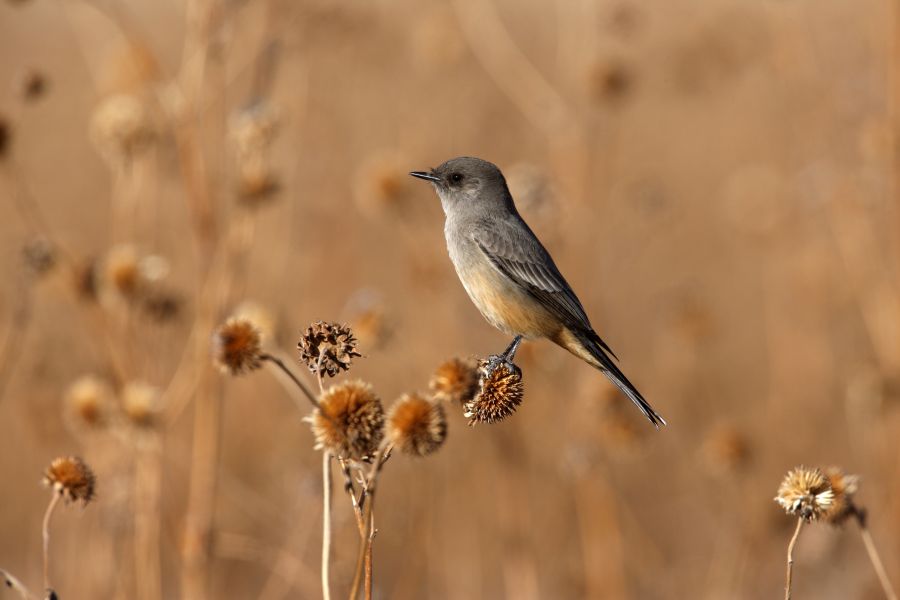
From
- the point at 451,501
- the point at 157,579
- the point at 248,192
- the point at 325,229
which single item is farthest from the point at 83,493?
the point at 325,229

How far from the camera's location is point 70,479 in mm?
3379

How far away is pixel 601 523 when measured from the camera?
7.24m

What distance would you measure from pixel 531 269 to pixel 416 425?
2.83 m

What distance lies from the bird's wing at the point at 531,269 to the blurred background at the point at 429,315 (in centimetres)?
75

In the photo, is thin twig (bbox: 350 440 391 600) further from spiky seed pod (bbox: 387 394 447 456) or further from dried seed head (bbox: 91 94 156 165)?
dried seed head (bbox: 91 94 156 165)

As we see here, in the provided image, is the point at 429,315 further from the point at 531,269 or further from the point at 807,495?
the point at 807,495

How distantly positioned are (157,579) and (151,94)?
8.80ft

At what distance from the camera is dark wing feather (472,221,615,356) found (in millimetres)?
5453

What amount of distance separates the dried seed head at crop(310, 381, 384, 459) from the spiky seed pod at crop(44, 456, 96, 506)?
0.94 meters

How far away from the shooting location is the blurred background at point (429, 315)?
5.61 m

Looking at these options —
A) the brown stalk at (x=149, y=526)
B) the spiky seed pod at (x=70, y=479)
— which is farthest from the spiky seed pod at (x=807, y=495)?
the brown stalk at (x=149, y=526)

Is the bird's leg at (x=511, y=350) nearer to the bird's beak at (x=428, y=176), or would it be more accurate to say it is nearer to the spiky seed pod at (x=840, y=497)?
the bird's beak at (x=428, y=176)

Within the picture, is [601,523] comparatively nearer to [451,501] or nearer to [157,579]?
[451,501]

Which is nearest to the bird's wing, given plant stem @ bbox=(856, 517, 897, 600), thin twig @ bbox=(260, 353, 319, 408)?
plant stem @ bbox=(856, 517, 897, 600)
